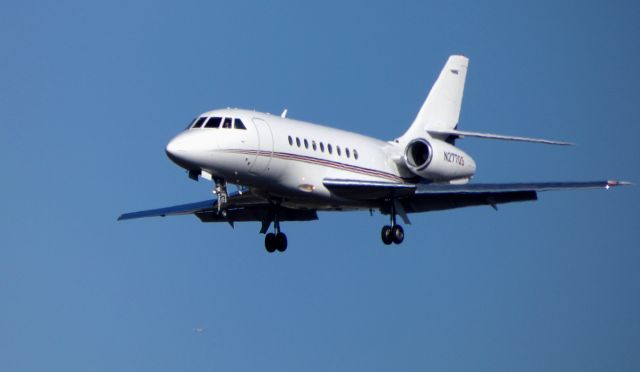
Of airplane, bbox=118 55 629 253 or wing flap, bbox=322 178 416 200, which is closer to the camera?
airplane, bbox=118 55 629 253

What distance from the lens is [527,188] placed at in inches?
1388

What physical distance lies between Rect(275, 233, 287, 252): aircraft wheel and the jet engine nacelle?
3.63m

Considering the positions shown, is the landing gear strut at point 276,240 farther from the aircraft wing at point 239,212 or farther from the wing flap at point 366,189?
the wing flap at point 366,189

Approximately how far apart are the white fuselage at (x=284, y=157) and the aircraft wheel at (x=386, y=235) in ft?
2.83

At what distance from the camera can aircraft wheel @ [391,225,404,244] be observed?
36438mm

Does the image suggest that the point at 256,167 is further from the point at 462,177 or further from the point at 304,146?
the point at 462,177

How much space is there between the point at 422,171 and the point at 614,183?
5.59 m

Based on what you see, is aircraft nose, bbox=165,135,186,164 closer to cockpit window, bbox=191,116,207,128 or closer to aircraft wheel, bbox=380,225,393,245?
cockpit window, bbox=191,116,207,128

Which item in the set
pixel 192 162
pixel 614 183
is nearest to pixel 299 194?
pixel 192 162

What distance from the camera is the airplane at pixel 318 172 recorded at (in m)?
33.2

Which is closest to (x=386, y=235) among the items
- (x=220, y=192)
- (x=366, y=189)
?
(x=366, y=189)

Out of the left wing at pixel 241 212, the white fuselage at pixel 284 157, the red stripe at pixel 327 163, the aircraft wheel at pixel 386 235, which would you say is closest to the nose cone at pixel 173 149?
the white fuselage at pixel 284 157

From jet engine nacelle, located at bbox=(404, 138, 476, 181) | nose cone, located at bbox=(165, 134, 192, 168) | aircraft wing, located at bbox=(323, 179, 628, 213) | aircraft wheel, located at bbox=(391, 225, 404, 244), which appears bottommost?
aircraft wheel, located at bbox=(391, 225, 404, 244)

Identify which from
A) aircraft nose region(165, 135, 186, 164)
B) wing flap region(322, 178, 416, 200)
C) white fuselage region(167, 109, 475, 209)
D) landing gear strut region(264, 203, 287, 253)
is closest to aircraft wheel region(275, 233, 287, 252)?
landing gear strut region(264, 203, 287, 253)
